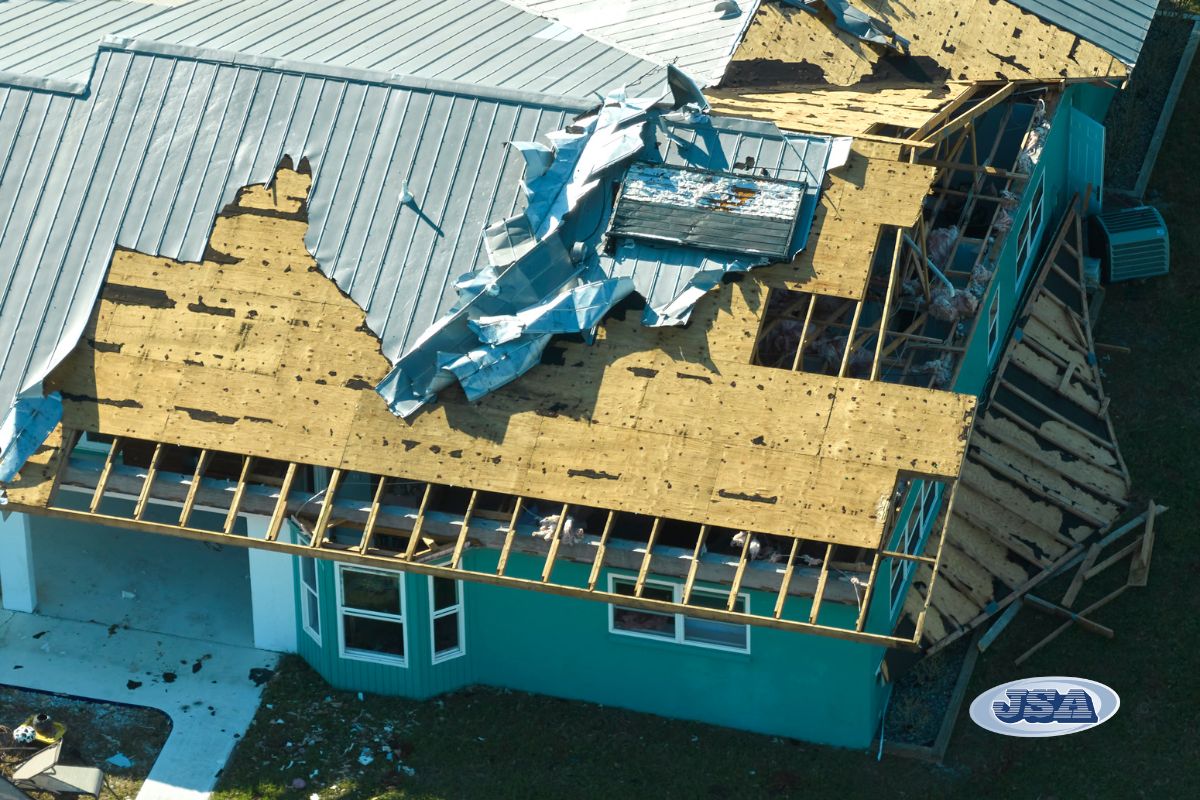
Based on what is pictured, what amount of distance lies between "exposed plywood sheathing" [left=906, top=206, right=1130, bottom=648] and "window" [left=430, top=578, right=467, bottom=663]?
5.62 metres

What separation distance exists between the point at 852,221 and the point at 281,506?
7.46m

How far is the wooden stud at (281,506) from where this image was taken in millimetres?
19469

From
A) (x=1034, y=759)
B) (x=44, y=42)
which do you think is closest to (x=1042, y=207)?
(x=1034, y=759)

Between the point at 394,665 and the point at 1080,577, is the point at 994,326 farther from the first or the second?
the point at 394,665

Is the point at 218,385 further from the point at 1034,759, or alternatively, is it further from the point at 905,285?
the point at 1034,759

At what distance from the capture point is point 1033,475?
80.4 feet

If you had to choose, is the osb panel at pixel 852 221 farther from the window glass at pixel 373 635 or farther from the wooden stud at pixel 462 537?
the window glass at pixel 373 635

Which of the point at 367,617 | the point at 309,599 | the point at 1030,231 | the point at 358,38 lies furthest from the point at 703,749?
the point at 358,38

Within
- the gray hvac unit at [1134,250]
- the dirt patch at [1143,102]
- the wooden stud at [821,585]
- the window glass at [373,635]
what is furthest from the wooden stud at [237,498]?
the dirt patch at [1143,102]

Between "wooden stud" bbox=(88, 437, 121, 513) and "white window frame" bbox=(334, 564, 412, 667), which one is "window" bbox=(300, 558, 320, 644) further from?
"wooden stud" bbox=(88, 437, 121, 513)

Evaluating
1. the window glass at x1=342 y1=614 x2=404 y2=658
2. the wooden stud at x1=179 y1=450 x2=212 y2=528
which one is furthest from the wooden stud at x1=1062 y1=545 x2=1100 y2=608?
the wooden stud at x1=179 y1=450 x2=212 y2=528

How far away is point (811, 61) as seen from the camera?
81.7ft

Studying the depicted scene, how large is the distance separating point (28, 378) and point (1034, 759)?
12.9 meters

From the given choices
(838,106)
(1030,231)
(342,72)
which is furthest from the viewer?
(1030,231)
